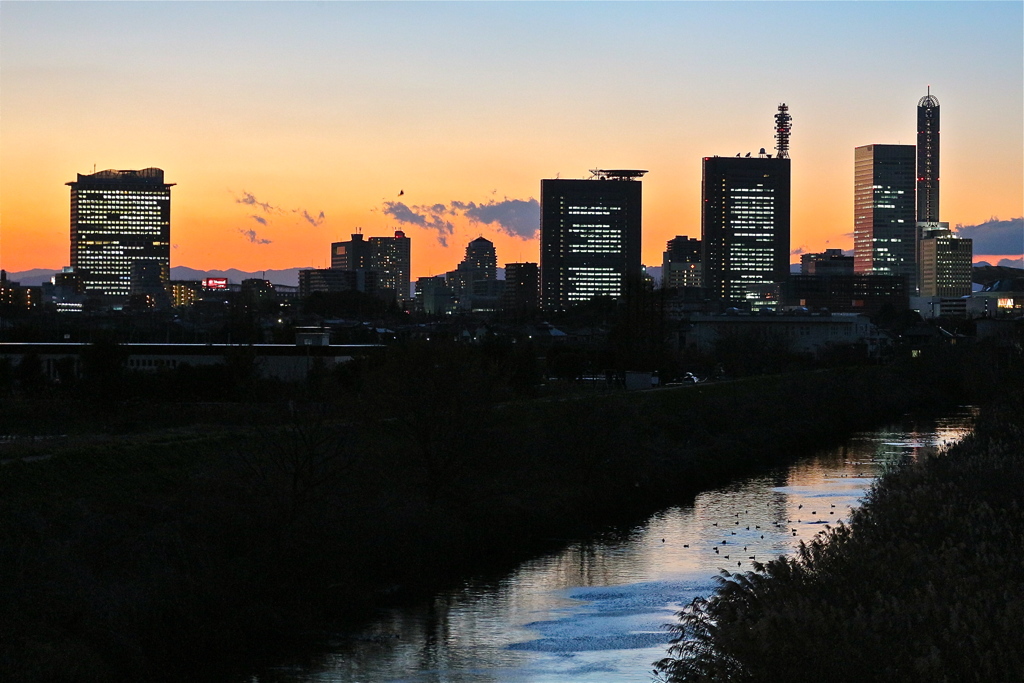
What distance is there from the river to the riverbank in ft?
4.31

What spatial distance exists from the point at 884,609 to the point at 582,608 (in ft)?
34.8

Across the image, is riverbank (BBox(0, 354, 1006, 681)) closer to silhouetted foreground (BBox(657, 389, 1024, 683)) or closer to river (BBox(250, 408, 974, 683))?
river (BBox(250, 408, 974, 683))

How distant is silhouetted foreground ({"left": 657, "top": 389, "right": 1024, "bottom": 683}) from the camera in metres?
13.2

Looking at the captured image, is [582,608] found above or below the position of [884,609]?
below

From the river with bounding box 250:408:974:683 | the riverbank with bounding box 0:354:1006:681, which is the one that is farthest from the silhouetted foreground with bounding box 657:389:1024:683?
the riverbank with bounding box 0:354:1006:681

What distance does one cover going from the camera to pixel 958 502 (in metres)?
24.2

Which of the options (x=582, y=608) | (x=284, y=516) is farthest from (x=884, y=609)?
(x=284, y=516)

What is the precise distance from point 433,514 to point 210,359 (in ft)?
138

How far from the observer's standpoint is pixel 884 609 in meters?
14.7

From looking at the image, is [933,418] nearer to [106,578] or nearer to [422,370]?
[422,370]

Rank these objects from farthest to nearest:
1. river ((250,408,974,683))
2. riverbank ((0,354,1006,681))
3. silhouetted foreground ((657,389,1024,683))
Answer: river ((250,408,974,683)), riverbank ((0,354,1006,681)), silhouetted foreground ((657,389,1024,683))

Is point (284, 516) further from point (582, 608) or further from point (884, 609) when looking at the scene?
point (884, 609)

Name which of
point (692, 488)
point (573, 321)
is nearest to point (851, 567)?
point (692, 488)

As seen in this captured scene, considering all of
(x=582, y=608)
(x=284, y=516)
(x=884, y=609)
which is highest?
(x=884, y=609)
